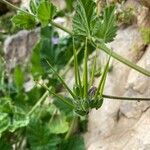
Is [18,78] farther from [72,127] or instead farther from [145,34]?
[145,34]

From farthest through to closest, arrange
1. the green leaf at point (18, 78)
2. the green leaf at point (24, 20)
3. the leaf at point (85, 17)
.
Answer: the green leaf at point (18, 78) → the green leaf at point (24, 20) → the leaf at point (85, 17)

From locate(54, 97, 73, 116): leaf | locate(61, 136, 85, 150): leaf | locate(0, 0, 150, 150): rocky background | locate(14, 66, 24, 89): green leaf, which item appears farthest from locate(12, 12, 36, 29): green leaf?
locate(14, 66, 24, 89): green leaf

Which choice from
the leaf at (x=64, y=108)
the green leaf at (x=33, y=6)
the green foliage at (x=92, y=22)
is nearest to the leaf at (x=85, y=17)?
the green foliage at (x=92, y=22)

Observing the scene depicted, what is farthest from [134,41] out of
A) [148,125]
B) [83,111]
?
[83,111]

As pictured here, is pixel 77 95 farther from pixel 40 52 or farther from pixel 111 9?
pixel 40 52

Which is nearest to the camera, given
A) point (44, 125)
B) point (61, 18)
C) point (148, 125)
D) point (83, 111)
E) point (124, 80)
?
point (83, 111)

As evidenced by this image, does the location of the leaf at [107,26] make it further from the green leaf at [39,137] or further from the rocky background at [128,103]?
the green leaf at [39,137]
